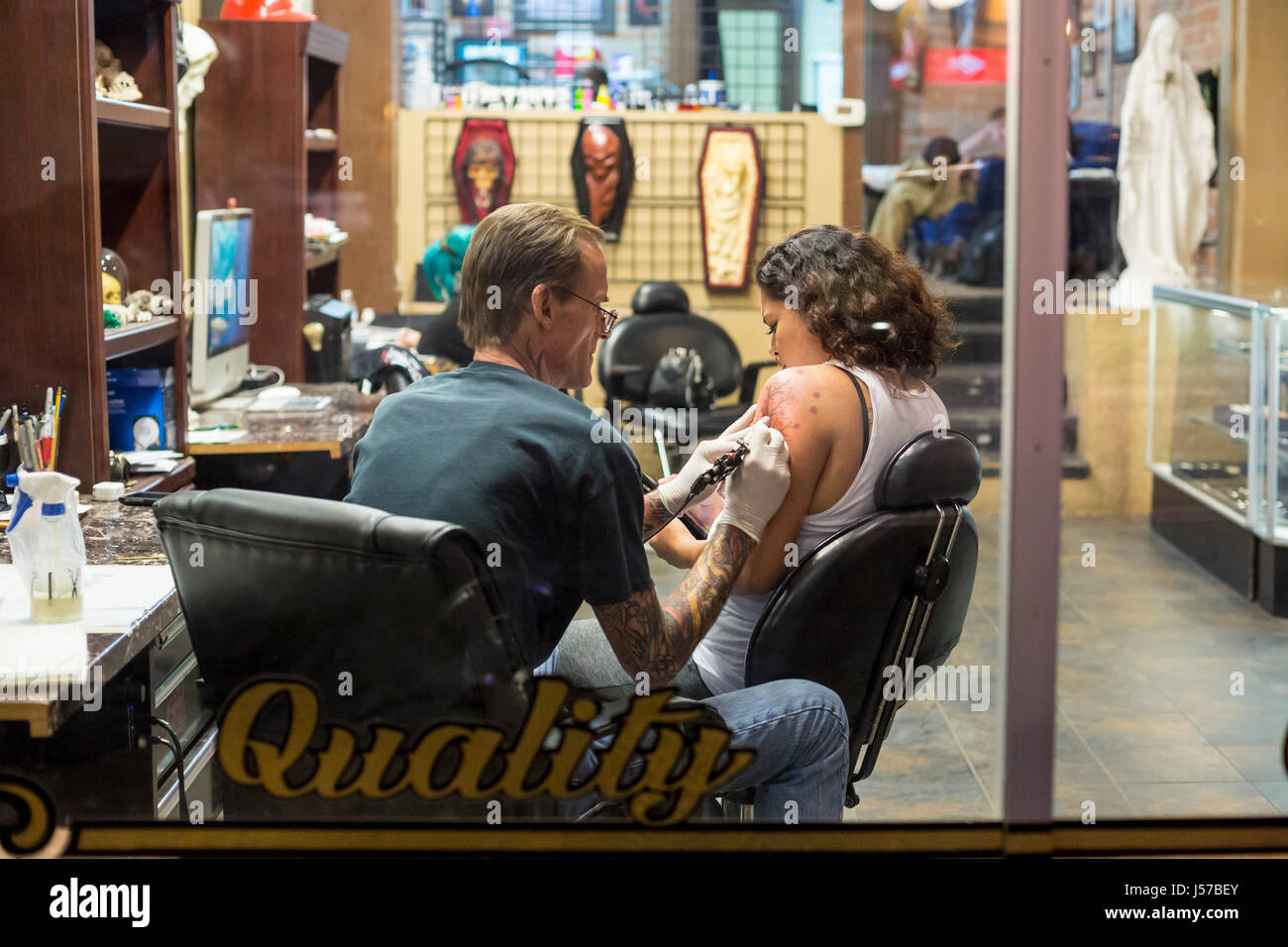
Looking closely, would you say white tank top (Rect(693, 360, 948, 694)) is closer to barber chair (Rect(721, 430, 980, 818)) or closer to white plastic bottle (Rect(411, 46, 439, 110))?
barber chair (Rect(721, 430, 980, 818))

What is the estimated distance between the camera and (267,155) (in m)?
4.36

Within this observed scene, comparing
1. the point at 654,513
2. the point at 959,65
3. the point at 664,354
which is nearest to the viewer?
the point at 654,513

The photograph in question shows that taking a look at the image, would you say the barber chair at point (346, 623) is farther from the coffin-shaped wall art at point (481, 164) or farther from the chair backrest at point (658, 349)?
the chair backrest at point (658, 349)

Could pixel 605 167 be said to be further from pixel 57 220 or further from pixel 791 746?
pixel 791 746

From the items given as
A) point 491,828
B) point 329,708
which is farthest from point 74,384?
point 491,828

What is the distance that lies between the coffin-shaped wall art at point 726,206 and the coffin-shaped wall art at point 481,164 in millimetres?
477

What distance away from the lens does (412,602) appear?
169 centimetres

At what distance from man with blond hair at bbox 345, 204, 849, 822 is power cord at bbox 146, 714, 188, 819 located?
0.59 meters

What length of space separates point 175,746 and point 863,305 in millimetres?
1284

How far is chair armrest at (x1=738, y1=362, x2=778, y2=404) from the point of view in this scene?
261 cm

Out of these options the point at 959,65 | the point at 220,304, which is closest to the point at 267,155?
the point at 220,304

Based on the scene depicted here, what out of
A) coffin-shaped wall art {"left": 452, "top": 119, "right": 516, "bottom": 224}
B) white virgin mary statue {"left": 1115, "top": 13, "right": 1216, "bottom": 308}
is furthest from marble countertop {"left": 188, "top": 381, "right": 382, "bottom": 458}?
white virgin mary statue {"left": 1115, "top": 13, "right": 1216, "bottom": 308}
